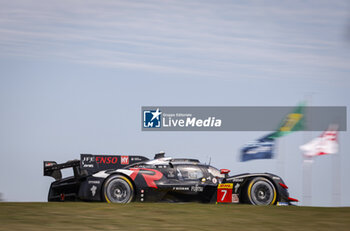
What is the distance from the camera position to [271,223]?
29.1 feet

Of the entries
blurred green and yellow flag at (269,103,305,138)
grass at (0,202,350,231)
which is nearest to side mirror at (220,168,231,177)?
grass at (0,202,350,231)

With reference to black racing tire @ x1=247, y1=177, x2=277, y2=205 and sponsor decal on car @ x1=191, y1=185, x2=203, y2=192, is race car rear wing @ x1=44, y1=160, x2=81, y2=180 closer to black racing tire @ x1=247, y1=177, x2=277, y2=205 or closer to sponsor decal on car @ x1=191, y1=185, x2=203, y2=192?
sponsor decal on car @ x1=191, y1=185, x2=203, y2=192

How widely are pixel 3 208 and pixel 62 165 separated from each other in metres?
3.78

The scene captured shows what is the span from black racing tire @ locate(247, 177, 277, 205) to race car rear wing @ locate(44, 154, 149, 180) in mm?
3058

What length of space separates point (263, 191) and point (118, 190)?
3588 millimetres

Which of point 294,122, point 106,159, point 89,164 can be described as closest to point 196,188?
point 106,159

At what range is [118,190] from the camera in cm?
1338

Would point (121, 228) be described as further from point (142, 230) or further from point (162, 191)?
point (162, 191)

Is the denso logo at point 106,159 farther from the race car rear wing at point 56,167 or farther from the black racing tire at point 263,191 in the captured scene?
the black racing tire at point 263,191

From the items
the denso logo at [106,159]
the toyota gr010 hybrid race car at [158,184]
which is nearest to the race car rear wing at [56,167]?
the toyota gr010 hybrid race car at [158,184]

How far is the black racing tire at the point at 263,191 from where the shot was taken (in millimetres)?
13414

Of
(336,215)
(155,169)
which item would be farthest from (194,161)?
(336,215)

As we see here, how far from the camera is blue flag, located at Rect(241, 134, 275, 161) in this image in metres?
18.2

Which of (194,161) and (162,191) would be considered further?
(194,161)
